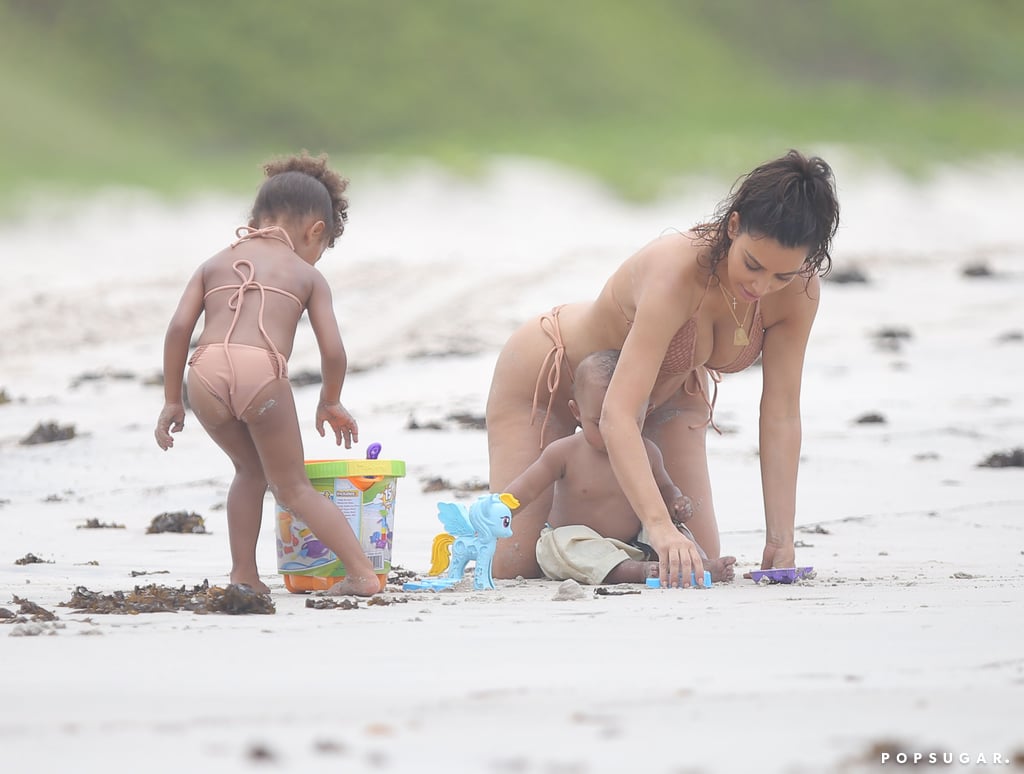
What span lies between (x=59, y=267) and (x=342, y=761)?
56.6 ft

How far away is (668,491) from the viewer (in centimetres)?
498

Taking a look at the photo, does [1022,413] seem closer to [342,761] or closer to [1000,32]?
[342,761]

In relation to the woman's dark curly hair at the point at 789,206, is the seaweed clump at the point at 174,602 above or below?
below

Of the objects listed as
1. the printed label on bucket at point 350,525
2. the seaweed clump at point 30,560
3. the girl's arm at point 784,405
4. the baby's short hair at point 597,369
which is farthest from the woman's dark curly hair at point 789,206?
the seaweed clump at point 30,560

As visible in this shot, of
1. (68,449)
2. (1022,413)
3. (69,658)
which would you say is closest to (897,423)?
(1022,413)

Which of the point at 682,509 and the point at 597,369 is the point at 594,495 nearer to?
the point at 682,509

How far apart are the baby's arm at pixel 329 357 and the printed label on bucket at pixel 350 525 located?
5.8 inches

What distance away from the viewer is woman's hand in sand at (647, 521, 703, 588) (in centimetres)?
444

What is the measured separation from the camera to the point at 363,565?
4.43 metres

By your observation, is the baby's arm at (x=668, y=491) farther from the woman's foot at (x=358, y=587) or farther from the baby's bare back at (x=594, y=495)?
the woman's foot at (x=358, y=587)

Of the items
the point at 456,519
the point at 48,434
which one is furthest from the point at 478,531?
the point at 48,434

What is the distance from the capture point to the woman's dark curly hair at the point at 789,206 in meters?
4.39

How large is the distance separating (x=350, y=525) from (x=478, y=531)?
0.42m

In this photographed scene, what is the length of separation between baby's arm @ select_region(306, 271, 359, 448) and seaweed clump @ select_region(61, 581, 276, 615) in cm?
80
